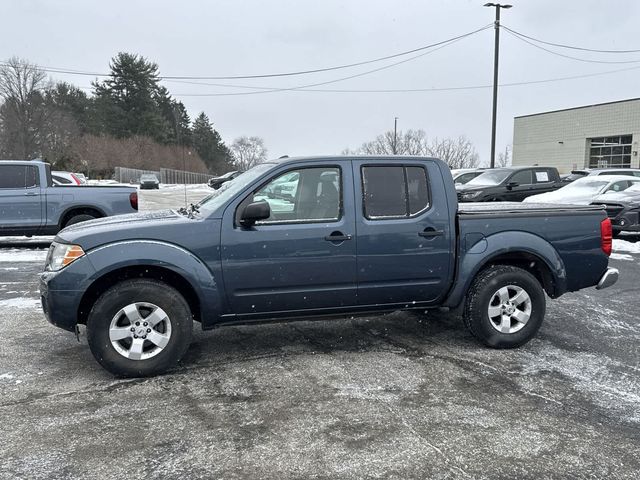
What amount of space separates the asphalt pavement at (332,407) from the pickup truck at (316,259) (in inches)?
16.8

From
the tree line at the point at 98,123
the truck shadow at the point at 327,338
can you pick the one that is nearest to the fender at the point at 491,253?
the truck shadow at the point at 327,338

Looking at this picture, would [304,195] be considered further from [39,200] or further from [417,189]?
[39,200]

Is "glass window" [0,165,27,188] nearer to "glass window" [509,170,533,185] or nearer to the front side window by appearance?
the front side window

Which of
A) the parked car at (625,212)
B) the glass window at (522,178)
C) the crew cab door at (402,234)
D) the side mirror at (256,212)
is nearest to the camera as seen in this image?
the side mirror at (256,212)

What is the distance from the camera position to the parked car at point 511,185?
656 inches

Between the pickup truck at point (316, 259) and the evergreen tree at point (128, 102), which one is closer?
the pickup truck at point (316, 259)

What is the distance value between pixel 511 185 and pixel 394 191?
12.9 metres

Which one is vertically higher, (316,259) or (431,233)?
(431,233)

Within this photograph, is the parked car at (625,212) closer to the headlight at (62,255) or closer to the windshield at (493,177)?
the windshield at (493,177)

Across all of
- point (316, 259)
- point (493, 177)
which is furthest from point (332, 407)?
point (493, 177)

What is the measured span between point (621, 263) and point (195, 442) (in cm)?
921

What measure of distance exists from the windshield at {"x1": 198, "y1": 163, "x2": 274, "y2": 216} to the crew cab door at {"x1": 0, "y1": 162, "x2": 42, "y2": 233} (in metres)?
7.18

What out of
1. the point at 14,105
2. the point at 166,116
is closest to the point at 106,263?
the point at 14,105

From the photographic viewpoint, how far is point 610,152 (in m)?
52.0
